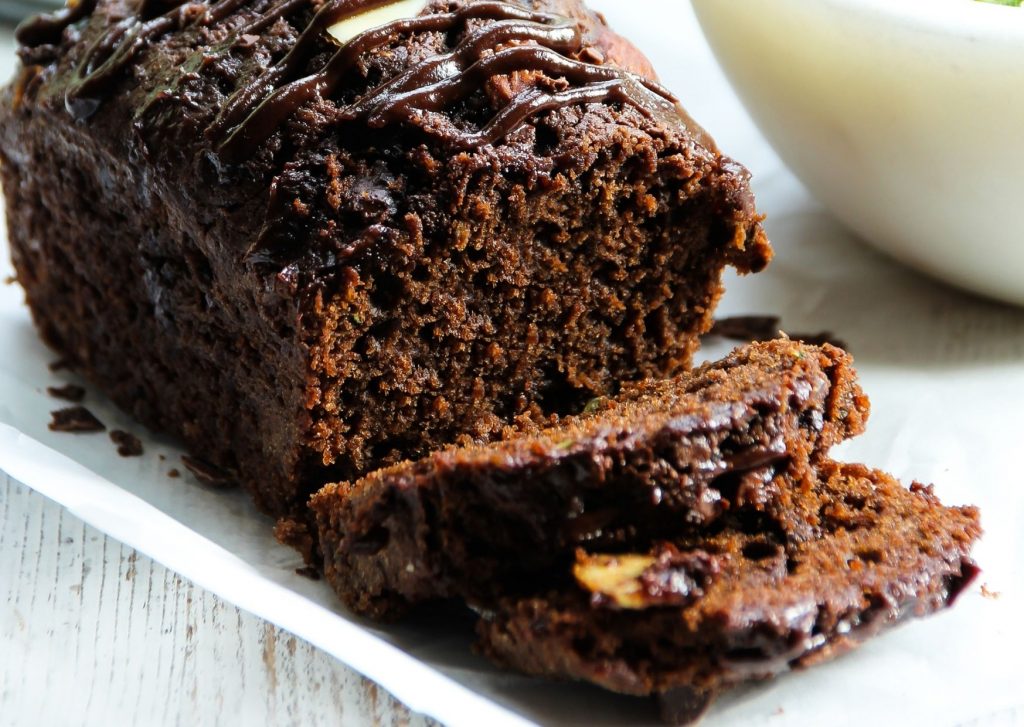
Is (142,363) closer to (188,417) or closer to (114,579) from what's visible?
(188,417)

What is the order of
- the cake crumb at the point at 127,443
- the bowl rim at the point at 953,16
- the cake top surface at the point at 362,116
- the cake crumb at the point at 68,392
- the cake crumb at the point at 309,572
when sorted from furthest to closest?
the cake crumb at the point at 68,392, the cake crumb at the point at 127,443, the bowl rim at the point at 953,16, the cake crumb at the point at 309,572, the cake top surface at the point at 362,116

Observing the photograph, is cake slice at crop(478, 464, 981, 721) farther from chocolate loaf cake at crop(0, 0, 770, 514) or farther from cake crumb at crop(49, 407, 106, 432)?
cake crumb at crop(49, 407, 106, 432)

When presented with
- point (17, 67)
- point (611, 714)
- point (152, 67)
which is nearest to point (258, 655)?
point (611, 714)

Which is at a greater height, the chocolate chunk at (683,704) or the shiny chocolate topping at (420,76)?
the shiny chocolate topping at (420,76)

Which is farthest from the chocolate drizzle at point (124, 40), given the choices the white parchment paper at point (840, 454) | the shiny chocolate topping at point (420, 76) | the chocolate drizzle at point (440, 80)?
the white parchment paper at point (840, 454)

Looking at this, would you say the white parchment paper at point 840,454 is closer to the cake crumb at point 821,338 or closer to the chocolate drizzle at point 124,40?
the cake crumb at point 821,338

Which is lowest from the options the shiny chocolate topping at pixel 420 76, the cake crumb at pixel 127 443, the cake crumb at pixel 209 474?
the cake crumb at pixel 127 443

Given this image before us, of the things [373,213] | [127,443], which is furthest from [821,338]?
[127,443]
